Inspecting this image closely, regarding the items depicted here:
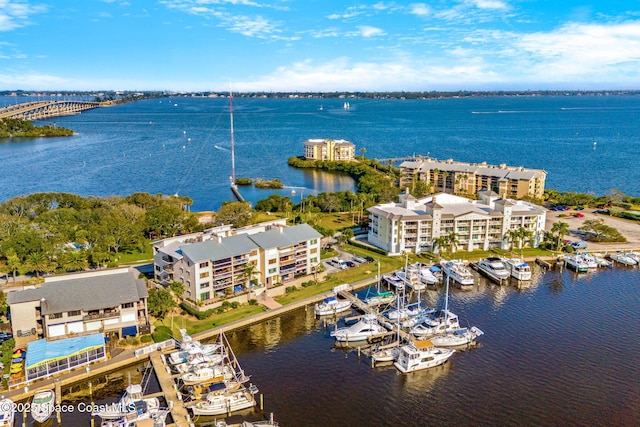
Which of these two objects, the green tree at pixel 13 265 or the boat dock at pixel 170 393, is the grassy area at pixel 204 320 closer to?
the boat dock at pixel 170 393

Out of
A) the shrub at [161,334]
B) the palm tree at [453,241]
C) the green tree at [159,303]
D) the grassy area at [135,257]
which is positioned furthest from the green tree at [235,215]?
the shrub at [161,334]

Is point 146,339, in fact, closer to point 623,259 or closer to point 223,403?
point 223,403

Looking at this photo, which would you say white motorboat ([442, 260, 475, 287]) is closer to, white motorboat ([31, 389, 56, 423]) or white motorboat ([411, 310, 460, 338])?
white motorboat ([411, 310, 460, 338])

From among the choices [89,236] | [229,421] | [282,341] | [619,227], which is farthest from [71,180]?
[619,227]

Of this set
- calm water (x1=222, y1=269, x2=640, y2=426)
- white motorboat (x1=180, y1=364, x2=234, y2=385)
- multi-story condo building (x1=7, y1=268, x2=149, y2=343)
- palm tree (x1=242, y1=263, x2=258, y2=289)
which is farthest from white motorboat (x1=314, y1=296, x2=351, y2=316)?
multi-story condo building (x1=7, y1=268, x2=149, y2=343)

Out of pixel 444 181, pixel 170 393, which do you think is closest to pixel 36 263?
pixel 170 393
